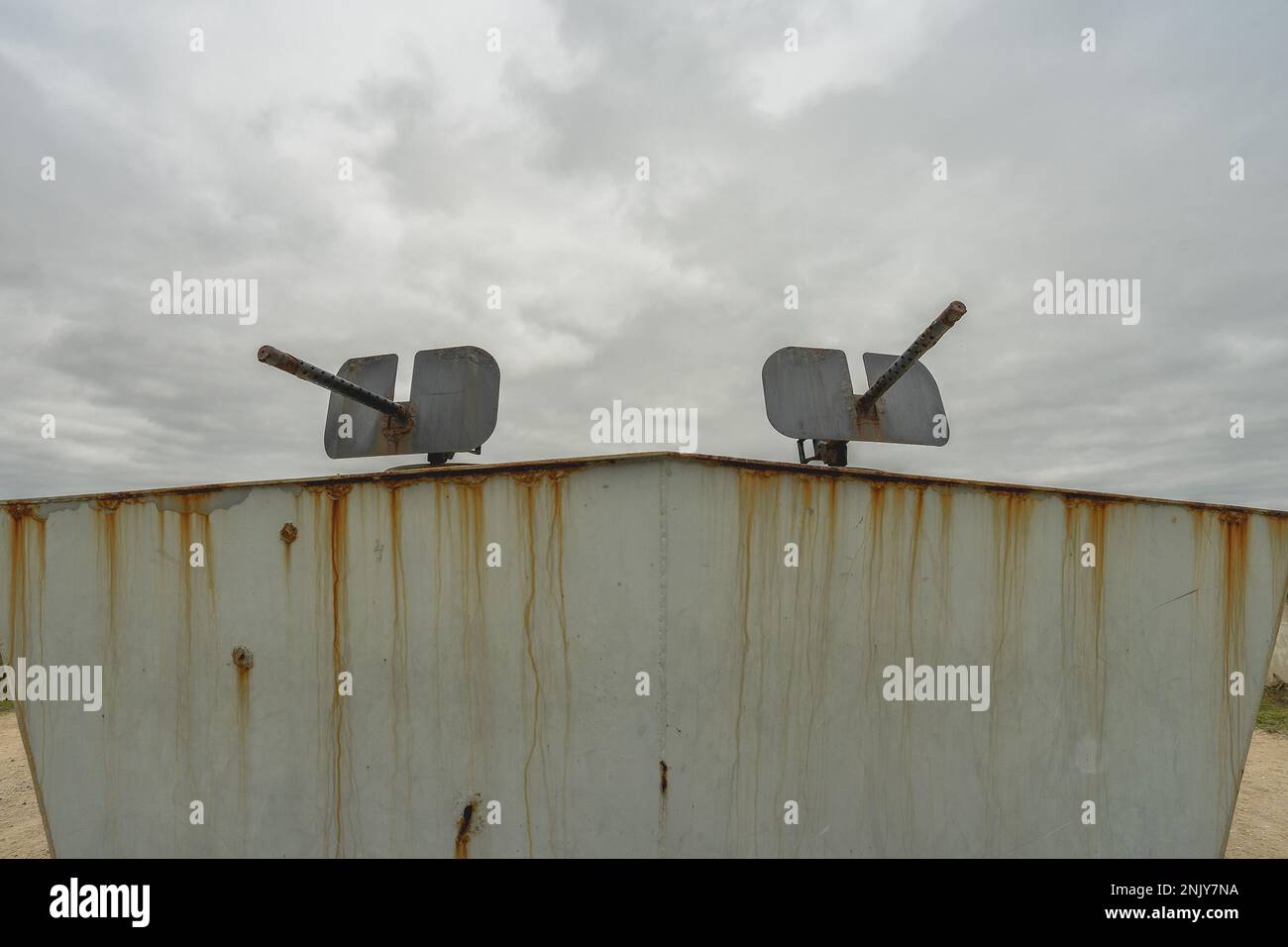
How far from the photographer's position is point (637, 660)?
263 centimetres

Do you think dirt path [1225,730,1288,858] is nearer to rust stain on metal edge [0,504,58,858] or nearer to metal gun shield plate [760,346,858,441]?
metal gun shield plate [760,346,858,441]

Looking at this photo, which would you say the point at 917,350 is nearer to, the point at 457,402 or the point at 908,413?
the point at 908,413

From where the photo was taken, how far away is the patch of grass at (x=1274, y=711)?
8922 mm

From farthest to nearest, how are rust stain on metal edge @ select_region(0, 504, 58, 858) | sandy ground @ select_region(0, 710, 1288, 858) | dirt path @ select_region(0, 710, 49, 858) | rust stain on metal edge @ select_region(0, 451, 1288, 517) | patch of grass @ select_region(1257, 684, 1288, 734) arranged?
patch of grass @ select_region(1257, 684, 1288, 734) → sandy ground @ select_region(0, 710, 1288, 858) → dirt path @ select_region(0, 710, 49, 858) → rust stain on metal edge @ select_region(0, 504, 58, 858) → rust stain on metal edge @ select_region(0, 451, 1288, 517)

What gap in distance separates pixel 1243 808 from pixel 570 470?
830 centimetres

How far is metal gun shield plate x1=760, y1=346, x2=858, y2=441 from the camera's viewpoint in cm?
409

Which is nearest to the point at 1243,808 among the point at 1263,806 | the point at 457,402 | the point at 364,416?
the point at 1263,806

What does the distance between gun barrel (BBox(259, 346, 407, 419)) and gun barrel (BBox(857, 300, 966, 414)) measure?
315cm

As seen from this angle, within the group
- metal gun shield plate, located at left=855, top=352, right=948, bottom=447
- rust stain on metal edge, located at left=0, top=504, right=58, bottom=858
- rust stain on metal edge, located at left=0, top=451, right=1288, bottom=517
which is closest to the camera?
rust stain on metal edge, located at left=0, top=451, right=1288, bottom=517

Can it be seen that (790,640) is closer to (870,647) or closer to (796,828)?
(870,647)

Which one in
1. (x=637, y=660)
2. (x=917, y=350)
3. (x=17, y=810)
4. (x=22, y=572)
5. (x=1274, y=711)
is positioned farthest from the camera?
(x=1274, y=711)

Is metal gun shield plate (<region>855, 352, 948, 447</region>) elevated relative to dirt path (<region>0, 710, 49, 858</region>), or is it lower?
elevated

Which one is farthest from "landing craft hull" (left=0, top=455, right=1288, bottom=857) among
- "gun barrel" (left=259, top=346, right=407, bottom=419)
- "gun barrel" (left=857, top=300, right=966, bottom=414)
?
"gun barrel" (left=857, top=300, right=966, bottom=414)

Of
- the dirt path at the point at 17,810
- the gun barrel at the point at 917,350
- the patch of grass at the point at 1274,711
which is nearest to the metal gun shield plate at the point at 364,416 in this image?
the dirt path at the point at 17,810
